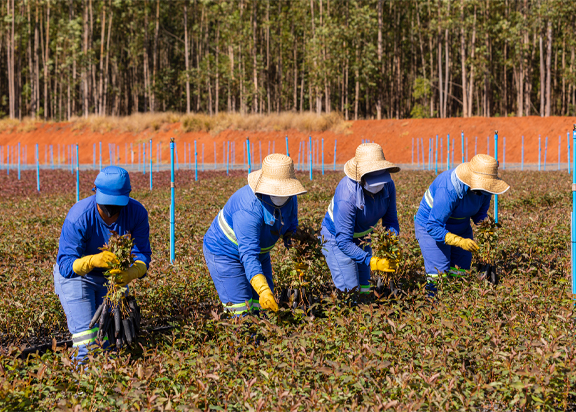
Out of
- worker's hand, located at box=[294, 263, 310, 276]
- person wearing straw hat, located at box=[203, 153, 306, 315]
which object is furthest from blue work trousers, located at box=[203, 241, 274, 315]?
worker's hand, located at box=[294, 263, 310, 276]

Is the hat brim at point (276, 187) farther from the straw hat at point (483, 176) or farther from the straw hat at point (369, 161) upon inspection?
the straw hat at point (483, 176)

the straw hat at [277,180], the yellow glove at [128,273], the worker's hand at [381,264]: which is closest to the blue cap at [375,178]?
the worker's hand at [381,264]

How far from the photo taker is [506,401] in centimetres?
303

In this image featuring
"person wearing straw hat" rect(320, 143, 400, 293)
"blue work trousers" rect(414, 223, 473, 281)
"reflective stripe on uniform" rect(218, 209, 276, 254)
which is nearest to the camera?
"reflective stripe on uniform" rect(218, 209, 276, 254)

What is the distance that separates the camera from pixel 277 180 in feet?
12.6

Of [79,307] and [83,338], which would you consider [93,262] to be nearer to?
[79,307]

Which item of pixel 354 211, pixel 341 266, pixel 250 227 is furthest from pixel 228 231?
pixel 341 266

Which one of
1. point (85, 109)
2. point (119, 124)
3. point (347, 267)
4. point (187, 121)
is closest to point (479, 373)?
point (347, 267)

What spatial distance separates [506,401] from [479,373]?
0.20m

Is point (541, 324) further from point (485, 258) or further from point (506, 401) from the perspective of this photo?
point (485, 258)

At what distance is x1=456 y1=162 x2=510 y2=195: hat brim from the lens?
16.1 feet

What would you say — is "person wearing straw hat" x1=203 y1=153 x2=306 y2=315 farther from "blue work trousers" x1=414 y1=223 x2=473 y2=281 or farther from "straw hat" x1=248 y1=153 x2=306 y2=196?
"blue work trousers" x1=414 y1=223 x2=473 y2=281

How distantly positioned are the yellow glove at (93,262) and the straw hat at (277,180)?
103cm

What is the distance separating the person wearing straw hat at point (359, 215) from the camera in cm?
440
